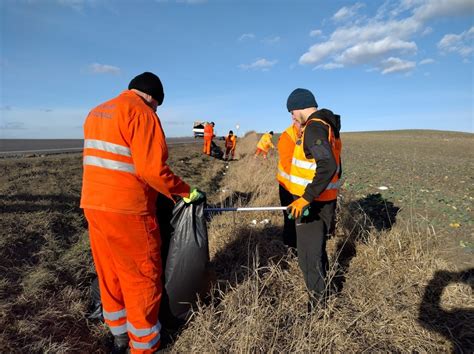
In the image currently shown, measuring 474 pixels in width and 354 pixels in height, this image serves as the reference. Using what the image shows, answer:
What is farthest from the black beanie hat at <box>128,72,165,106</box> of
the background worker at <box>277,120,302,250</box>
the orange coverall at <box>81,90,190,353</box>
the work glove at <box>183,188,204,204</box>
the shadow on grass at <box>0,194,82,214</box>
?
the shadow on grass at <box>0,194,82,214</box>

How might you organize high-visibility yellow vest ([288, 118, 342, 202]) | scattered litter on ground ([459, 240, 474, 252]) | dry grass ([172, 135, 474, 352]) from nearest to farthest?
dry grass ([172, 135, 474, 352]) → high-visibility yellow vest ([288, 118, 342, 202]) → scattered litter on ground ([459, 240, 474, 252])

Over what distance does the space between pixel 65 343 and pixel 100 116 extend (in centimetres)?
173

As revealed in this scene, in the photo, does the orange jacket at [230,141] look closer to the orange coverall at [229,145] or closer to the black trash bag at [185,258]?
the orange coverall at [229,145]

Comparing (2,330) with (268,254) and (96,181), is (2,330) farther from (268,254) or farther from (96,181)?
(268,254)

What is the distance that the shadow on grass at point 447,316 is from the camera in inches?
105

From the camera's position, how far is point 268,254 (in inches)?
163

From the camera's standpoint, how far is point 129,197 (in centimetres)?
228

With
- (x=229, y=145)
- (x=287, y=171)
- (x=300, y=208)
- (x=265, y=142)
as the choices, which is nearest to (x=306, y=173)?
(x=300, y=208)

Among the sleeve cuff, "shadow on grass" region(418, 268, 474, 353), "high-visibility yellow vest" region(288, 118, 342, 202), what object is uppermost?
"high-visibility yellow vest" region(288, 118, 342, 202)

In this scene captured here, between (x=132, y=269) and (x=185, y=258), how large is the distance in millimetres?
452

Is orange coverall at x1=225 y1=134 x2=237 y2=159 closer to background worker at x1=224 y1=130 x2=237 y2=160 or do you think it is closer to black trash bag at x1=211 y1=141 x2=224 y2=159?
background worker at x1=224 y1=130 x2=237 y2=160

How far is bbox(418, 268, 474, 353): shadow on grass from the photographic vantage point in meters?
2.68

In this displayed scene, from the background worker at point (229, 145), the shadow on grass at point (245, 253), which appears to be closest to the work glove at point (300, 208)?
the shadow on grass at point (245, 253)

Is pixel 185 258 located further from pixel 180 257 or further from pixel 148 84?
pixel 148 84
